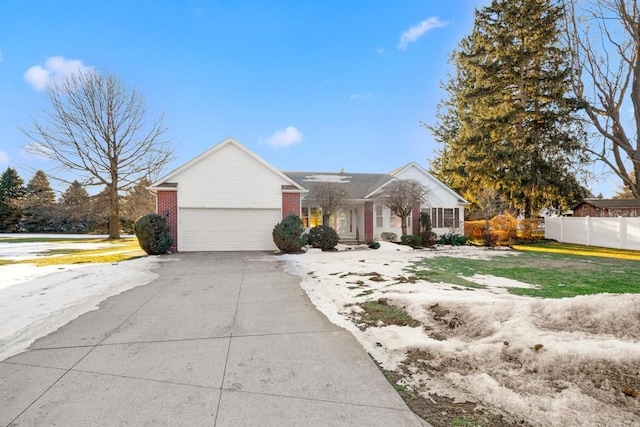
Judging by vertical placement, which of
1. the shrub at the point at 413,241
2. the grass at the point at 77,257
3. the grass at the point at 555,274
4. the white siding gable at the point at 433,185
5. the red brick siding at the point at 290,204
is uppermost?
the white siding gable at the point at 433,185

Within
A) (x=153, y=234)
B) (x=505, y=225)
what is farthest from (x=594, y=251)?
(x=153, y=234)

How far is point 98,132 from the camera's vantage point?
23.4 m

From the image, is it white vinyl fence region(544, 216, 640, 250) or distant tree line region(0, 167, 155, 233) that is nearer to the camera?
white vinyl fence region(544, 216, 640, 250)

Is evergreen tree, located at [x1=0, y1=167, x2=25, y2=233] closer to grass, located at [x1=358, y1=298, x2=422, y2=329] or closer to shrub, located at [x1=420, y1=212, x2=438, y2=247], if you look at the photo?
shrub, located at [x1=420, y1=212, x2=438, y2=247]

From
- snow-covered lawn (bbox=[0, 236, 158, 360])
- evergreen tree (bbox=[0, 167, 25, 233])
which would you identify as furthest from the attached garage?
evergreen tree (bbox=[0, 167, 25, 233])

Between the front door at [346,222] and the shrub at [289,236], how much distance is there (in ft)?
23.5

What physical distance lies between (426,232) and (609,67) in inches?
581

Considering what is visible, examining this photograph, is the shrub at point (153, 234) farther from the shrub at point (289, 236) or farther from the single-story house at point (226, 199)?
the shrub at point (289, 236)

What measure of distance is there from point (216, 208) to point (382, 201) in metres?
8.94

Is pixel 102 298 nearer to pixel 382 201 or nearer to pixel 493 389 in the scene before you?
pixel 493 389

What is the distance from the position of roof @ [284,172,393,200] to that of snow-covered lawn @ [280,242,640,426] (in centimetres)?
1521

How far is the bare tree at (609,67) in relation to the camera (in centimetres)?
1828

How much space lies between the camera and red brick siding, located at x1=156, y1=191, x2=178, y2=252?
50.1ft

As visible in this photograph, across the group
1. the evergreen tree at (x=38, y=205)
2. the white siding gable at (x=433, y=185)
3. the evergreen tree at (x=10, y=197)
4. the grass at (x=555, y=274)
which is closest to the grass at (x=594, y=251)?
the grass at (x=555, y=274)
